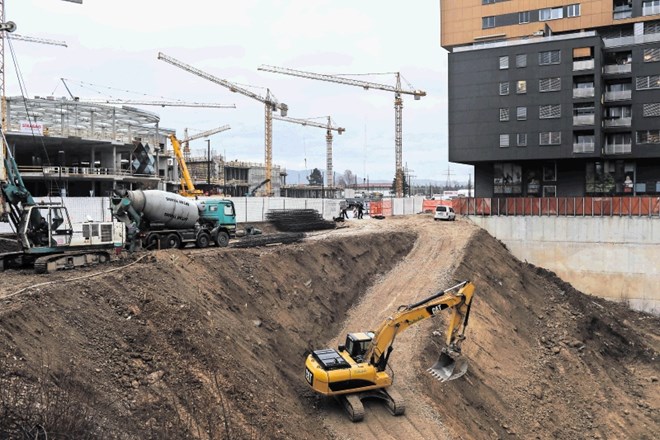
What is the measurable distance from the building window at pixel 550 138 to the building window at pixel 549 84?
4149mm

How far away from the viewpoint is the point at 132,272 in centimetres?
2091

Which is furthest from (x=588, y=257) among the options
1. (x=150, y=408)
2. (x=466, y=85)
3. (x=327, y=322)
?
(x=150, y=408)

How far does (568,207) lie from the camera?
149ft

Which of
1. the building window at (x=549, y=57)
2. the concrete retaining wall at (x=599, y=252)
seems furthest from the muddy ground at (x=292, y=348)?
the building window at (x=549, y=57)

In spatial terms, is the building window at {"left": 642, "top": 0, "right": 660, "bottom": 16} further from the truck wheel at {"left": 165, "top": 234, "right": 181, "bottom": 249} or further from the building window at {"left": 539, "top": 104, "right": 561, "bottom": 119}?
the truck wheel at {"left": 165, "top": 234, "right": 181, "bottom": 249}

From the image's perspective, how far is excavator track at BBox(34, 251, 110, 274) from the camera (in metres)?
21.3

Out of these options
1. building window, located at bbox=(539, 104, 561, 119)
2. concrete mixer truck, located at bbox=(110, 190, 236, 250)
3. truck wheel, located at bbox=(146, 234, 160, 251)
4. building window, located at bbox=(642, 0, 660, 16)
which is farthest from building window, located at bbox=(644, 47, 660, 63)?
truck wheel, located at bbox=(146, 234, 160, 251)

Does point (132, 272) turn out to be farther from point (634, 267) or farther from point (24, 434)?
point (634, 267)

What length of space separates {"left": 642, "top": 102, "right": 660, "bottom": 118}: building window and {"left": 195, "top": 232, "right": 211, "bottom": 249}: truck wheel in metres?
44.9

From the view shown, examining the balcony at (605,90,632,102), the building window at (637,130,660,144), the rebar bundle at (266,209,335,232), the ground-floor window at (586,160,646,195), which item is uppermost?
the balcony at (605,90,632,102)

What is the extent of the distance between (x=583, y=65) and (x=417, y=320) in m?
44.0

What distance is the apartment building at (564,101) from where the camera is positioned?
53.7 m

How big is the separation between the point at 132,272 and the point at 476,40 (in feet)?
176


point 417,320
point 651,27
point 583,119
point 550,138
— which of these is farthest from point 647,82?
point 417,320
